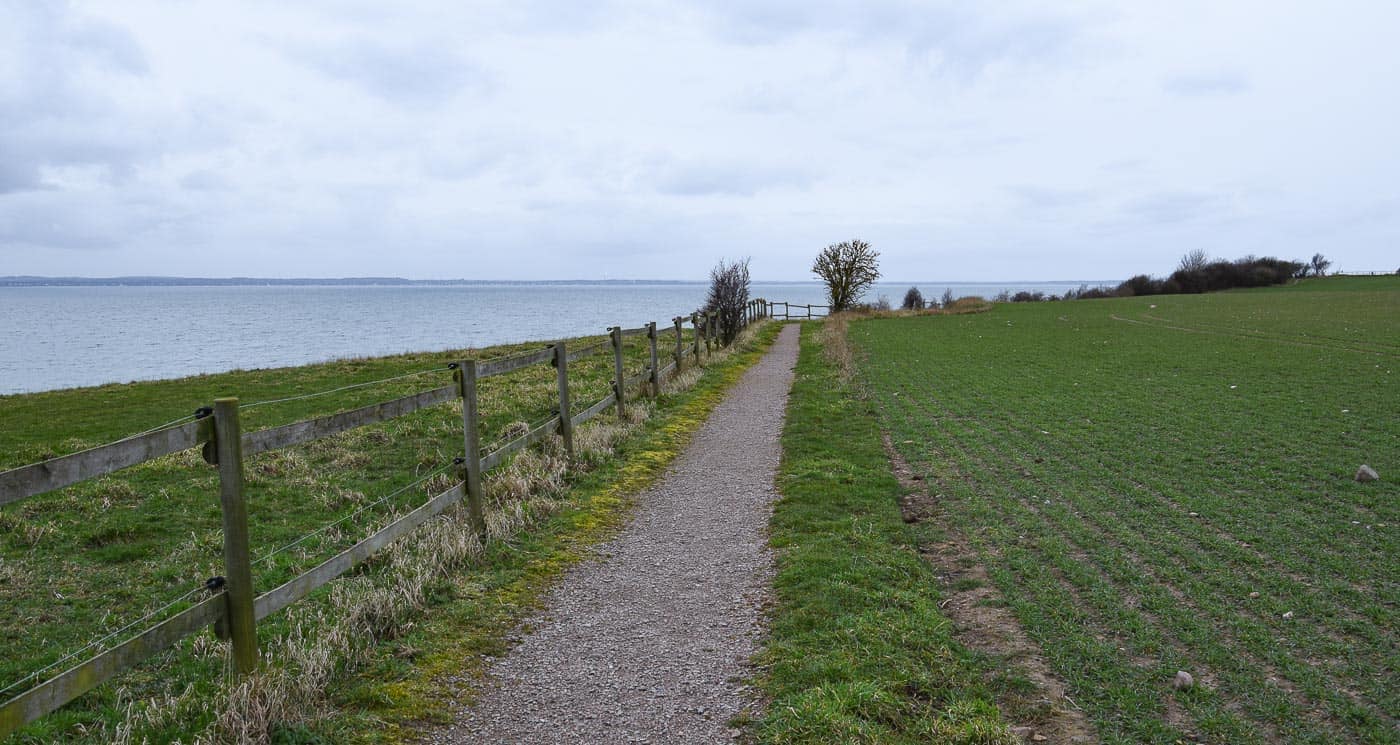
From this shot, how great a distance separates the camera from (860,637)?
4832 millimetres

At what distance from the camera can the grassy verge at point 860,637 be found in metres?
3.89

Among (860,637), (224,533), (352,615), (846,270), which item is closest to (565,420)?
(352,615)

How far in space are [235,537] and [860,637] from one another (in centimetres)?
327

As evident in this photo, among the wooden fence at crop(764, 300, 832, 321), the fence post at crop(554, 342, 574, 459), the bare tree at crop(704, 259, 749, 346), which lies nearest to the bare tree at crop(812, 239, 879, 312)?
the wooden fence at crop(764, 300, 832, 321)

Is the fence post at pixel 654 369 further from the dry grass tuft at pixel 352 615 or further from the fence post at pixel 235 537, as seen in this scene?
the fence post at pixel 235 537

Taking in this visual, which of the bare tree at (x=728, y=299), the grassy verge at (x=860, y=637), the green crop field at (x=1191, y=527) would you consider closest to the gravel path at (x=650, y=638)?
the grassy verge at (x=860, y=637)

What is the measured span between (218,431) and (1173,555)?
6.19 meters

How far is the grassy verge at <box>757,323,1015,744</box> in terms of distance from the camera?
3.89m

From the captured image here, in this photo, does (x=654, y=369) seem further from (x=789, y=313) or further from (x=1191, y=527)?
(x=789, y=313)

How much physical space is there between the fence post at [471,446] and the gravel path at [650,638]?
40.8 inches

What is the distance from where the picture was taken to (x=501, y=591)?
19.0ft

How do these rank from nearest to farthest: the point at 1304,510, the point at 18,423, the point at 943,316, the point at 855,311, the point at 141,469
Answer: the point at 1304,510, the point at 141,469, the point at 18,423, the point at 943,316, the point at 855,311

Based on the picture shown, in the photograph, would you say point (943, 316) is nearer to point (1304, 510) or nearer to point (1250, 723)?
point (1304, 510)

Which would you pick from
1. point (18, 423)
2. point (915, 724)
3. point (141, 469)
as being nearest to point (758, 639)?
point (915, 724)
